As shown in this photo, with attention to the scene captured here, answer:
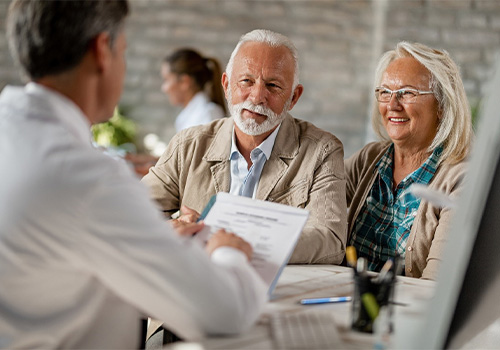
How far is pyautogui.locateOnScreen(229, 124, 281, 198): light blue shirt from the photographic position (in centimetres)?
216

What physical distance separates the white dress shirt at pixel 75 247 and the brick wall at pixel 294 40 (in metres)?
5.14

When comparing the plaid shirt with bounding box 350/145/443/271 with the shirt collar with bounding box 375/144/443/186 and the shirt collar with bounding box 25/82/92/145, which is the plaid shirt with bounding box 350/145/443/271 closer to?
the shirt collar with bounding box 375/144/443/186

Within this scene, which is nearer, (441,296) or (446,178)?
(441,296)

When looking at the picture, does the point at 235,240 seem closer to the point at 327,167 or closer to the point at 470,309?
the point at 470,309

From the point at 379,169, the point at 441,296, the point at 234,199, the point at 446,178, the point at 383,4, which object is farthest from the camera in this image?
the point at 383,4

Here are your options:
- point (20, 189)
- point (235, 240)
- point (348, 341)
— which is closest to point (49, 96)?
point (20, 189)

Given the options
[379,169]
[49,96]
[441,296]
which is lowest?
[379,169]

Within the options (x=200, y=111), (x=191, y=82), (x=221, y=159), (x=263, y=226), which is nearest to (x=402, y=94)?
(x=221, y=159)

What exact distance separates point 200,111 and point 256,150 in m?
2.46

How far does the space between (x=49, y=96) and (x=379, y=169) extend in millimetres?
1511

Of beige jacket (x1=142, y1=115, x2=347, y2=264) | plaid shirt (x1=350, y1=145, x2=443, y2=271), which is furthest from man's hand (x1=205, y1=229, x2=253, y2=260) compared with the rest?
plaid shirt (x1=350, y1=145, x2=443, y2=271)

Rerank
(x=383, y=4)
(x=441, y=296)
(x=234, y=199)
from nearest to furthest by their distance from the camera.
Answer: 1. (x=441, y=296)
2. (x=234, y=199)
3. (x=383, y=4)

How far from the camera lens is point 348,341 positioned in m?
1.10

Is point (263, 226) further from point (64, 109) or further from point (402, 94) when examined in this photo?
point (402, 94)
